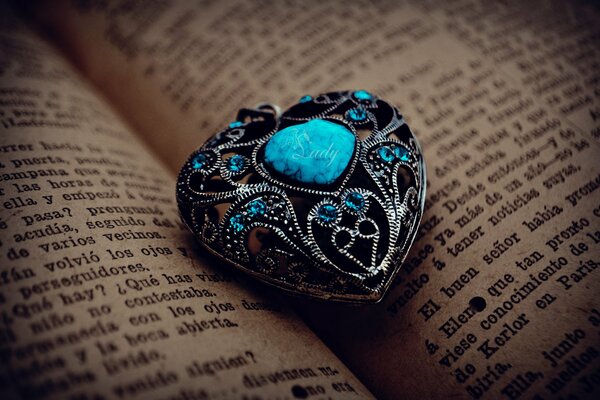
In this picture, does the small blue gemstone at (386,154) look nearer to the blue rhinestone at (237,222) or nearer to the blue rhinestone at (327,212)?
the blue rhinestone at (327,212)

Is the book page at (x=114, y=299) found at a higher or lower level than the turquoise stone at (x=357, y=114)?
lower

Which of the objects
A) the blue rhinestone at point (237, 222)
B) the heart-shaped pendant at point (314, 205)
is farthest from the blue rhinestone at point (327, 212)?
the blue rhinestone at point (237, 222)

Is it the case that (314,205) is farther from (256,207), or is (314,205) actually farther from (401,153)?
(401,153)

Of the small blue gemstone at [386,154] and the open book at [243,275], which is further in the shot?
the small blue gemstone at [386,154]

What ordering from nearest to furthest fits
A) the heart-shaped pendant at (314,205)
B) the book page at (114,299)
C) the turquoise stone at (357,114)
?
the book page at (114,299) < the heart-shaped pendant at (314,205) < the turquoise stone at (357,114)

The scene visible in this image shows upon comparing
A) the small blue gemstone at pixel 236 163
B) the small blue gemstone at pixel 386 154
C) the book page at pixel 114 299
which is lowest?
the book page at pixel 114 299

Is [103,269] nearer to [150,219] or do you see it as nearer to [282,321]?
[150,219]
